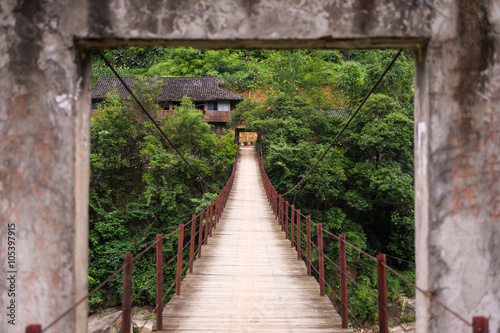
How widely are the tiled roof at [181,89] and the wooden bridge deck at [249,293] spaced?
50.5 ft

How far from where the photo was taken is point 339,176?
12836 millimetres

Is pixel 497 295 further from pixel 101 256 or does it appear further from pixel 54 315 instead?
pixel 101 256

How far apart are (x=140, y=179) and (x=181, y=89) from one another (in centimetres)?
777

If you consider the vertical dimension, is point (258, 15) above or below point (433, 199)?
above

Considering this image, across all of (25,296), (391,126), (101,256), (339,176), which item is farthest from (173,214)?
(25,296)

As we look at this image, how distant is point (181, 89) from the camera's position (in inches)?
843

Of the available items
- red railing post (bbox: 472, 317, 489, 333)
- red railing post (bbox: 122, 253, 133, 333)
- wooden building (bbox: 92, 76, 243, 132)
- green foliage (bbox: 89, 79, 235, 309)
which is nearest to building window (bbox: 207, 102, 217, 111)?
wooden building (bbox: 92, 76, 243, 132)

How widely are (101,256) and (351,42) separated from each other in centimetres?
1367

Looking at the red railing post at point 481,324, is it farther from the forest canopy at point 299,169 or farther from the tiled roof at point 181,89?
the tiled roof at point 181,89

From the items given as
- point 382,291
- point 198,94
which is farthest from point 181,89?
point 382,291

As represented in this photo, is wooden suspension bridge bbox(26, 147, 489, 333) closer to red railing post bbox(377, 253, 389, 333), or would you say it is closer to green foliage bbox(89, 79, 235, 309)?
red railing post bbox(377, 253, 389, 333)

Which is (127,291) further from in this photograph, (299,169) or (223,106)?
(223,106)

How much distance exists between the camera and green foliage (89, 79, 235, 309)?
44.8 ft

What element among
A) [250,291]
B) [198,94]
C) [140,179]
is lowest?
[250,291]
